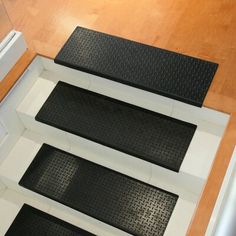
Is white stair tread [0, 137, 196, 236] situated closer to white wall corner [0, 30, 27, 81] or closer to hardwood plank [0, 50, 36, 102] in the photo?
hardwood plank [0, 50, 36, 102]

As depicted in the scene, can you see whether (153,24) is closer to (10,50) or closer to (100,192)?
(10,50)

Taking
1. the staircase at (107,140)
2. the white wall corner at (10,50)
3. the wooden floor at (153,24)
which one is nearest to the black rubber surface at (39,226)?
the staircase at (107,140)

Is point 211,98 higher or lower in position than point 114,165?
higher

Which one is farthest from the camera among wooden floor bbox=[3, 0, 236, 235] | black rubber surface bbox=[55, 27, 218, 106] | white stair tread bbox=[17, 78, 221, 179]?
wooden floor bbox=[3, 0, 236, 235]

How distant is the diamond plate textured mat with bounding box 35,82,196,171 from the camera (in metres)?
2.29

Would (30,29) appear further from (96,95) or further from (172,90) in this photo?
(172,90)

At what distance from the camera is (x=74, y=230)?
7.87 ft

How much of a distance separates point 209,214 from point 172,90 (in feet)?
2.45

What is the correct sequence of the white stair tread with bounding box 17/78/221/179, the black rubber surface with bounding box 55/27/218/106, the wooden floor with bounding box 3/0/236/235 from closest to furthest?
the white stair tread with bounding box 17/78/221/179, the black rubber surface with bounding box 55/27/218/106, the wooden floor with bounding box 3/0/236/235

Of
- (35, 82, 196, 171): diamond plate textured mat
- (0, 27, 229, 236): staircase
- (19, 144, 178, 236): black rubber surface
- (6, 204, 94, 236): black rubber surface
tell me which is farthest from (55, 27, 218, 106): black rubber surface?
(6, 204, 94, 236): black rubber surface

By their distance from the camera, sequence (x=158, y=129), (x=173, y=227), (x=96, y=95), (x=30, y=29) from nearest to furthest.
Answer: (x=173, y=227) < (x=158, y=129) < (x=96, y=95) < (x=30, y=29)

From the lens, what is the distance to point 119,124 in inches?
95.0

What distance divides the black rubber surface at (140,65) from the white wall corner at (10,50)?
0.24 m

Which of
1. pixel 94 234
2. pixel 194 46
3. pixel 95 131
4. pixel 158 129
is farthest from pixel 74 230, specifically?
pixel 194 46
